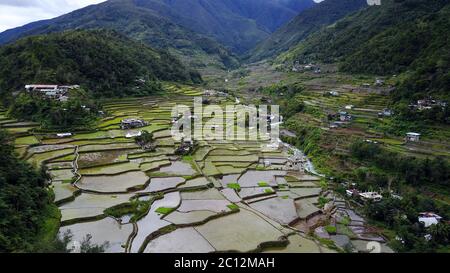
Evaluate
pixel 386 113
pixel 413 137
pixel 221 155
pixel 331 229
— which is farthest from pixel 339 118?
pixel 331 229

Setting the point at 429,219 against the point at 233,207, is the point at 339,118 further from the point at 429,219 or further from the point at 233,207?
the point at 233,207

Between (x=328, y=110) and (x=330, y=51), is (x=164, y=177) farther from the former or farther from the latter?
(x=330, y=51)

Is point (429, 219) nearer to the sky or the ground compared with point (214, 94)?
nearer to the ground

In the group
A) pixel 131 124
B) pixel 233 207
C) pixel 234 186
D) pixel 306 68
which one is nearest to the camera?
pixel 233 207

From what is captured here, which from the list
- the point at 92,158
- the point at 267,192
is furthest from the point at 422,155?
the point at 92,158

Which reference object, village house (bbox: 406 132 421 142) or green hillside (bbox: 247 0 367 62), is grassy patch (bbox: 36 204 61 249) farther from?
green hillside (bbox: 247 0 367 62)

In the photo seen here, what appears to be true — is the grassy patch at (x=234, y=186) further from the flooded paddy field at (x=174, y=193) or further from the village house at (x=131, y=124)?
the village house at (x=131, y=124)

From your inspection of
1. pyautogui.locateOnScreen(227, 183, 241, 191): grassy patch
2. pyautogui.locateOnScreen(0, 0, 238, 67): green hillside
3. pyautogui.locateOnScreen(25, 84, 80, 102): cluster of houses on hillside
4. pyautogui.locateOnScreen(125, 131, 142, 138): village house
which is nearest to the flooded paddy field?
pyautogui.locateOnScreen(227, 183, 241, 191): grassy patch

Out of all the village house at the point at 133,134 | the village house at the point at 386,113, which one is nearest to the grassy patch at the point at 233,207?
the village house at the point at 133,134
